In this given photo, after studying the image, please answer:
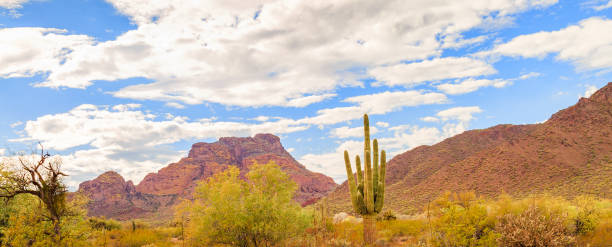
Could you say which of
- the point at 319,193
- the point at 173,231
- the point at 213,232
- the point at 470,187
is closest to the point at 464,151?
the point at 470,187

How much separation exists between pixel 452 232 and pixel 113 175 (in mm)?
116650

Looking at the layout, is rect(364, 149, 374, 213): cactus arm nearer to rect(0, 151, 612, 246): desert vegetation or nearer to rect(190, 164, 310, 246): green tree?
rect(0, 151, 612, 246): desert vegetation

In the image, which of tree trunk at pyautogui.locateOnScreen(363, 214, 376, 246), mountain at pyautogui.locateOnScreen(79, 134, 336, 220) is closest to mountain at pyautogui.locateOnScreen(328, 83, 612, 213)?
tree trunk at pyautogui.locateOnScreen(363, 214, 376, 246)

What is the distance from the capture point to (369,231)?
553 inches

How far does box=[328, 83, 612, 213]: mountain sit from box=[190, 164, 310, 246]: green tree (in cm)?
2655

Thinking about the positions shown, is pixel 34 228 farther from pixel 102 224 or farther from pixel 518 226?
pixel 102 224

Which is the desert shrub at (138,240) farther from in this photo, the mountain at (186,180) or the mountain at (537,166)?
the mountain at (186,180)

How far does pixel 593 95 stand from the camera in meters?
53.2

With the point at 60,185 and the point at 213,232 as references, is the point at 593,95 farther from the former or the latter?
the point at 60,185

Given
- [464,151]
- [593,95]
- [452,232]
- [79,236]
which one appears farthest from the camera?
[464,151]

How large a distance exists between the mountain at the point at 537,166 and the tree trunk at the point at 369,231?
24.5 meters

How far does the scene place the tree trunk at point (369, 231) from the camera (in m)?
13.9

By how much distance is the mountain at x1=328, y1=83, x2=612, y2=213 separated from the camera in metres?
37.0

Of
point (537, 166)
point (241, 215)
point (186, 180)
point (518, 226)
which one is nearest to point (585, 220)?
point (518, 226)
